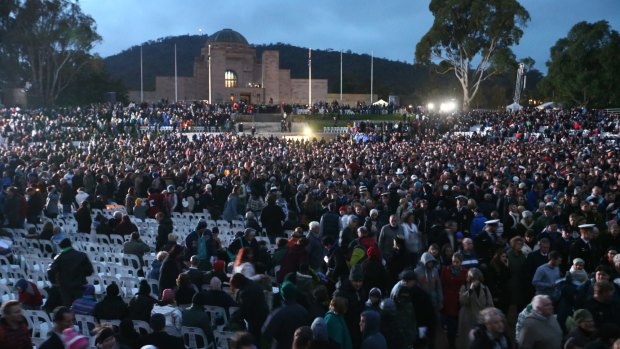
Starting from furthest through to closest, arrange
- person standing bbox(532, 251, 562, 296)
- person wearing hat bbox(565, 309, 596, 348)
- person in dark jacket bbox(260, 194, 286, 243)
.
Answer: person in dark jacket bbox(260, 194, 286, 243)
person standing bbox(532, 251, 562, 296)
person wearing hat bbox(565, 309, 596, 348)

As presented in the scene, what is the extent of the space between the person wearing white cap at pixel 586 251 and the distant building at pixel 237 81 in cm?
5361

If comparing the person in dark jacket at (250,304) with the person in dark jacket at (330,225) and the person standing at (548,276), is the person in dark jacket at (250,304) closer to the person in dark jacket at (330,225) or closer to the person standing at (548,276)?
the person standing at (548,276)

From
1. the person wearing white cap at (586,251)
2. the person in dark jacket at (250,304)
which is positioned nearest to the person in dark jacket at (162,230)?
the person in dark jacket at (250,304)

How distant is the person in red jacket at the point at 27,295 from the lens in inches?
261

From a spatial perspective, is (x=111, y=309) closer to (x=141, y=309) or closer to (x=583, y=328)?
(x=141, y=309)

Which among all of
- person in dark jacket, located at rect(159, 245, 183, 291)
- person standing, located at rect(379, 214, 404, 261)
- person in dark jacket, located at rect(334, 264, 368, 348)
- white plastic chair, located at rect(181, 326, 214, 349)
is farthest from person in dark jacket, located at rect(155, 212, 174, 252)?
person in dark jacket, located at rect(334, 264, 368, 348)

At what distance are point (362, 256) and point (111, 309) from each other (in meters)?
3.01

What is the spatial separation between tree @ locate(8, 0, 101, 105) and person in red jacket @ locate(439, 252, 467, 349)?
49.4 m

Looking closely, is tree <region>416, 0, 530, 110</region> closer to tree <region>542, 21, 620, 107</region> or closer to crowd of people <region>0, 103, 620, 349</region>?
tree <region>542, 21, 620, 107</region>

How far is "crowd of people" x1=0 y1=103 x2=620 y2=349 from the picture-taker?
534cm

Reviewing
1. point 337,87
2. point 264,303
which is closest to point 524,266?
point 264,303

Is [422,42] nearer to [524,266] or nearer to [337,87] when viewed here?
[337,87]

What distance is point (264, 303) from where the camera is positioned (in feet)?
20.0

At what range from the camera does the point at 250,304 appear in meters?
5.97
